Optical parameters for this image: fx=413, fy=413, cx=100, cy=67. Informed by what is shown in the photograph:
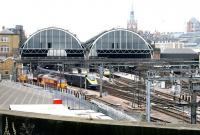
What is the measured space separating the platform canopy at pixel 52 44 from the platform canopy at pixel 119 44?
2.93 m

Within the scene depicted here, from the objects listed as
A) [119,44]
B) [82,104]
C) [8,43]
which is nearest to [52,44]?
[8,43]

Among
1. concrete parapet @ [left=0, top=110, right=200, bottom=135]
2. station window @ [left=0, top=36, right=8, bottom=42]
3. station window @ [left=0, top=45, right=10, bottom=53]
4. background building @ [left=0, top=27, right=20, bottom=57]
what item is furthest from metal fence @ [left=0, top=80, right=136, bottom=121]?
station window @ [left=0, top=45, right=10, bottom=53]

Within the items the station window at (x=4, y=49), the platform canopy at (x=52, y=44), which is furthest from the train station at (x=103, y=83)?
the station window at (x=4, y=49)

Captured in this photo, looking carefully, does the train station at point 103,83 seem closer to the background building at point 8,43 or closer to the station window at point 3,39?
the background building at point 8,43

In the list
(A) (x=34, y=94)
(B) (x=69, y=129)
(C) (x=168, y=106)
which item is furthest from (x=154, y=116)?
(B) (x=69, y=129)

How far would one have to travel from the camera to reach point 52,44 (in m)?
69.7

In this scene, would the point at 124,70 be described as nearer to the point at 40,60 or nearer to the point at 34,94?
the point at 40,60

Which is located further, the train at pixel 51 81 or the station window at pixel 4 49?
the station window at pixel 4 49

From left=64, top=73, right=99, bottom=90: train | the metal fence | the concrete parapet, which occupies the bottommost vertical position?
left=64, top=73, right=99, bottom=90: train

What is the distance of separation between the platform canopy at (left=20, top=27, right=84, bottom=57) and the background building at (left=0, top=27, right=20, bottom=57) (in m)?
Answer: 2.29

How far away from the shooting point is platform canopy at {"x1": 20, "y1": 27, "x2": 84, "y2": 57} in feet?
226

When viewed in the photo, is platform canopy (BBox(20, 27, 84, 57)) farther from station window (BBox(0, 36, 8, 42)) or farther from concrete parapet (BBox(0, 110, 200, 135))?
concrete parapet (BBox(0, 110, 200, 135))

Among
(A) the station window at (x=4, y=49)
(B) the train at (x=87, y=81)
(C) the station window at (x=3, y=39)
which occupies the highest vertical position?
(C) the station window at (x=3, y=39)

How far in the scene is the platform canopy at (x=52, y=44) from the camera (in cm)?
6875
